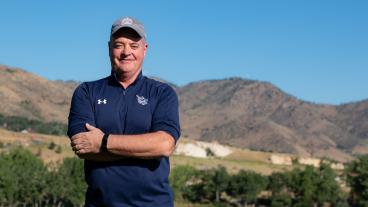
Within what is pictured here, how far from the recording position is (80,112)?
6043 millimetres

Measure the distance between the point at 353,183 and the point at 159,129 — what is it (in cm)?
8431

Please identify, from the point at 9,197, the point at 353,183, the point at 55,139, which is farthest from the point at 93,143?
the point at 55,139

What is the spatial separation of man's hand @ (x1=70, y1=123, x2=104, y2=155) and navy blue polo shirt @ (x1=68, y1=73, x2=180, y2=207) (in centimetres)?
11

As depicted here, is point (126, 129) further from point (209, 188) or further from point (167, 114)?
point (209, 188)

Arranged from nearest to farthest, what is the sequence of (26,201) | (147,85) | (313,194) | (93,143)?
(93,143) → (147,85) → (26,201) → (313,194)

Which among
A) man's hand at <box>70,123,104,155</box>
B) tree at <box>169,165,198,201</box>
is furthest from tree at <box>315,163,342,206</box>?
man's hand at <box>70,123,104,155</box>

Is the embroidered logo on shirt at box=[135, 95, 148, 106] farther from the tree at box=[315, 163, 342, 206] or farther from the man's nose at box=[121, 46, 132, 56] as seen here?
the tree at box=[315, 163, 342, 206]

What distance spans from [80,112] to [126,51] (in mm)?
750

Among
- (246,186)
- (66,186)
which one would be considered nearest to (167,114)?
(66,186)

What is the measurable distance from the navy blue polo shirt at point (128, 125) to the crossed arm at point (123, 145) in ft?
0.33

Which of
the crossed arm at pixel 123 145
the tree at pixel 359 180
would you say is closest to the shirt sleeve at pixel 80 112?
the crossed arm at pixel 123 145

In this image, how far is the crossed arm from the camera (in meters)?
5.61

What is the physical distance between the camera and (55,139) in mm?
145250

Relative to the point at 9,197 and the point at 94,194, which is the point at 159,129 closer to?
the point at 94,194
